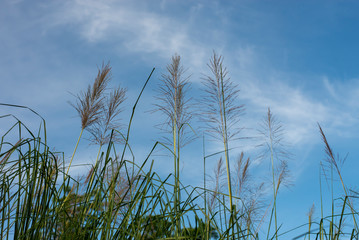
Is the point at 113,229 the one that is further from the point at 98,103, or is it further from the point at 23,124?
the point at 98,103

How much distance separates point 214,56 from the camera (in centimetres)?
308

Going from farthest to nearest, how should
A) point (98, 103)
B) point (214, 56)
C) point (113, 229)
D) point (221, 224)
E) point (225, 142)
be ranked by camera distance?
point (98, 103)
point (214, 56)
point (225, 142)
point (221, 224)
point (113, 229)

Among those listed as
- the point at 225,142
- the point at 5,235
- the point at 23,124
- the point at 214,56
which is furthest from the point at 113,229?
the point at 214,56

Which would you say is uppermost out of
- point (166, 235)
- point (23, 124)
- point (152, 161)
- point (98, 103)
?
point (98, 103)

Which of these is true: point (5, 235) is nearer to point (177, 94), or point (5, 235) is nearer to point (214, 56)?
point (177, 94)

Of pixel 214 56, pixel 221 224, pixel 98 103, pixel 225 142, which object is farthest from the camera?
pixel 98 103

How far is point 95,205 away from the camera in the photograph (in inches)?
63.3

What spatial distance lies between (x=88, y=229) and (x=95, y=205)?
4.2 inches

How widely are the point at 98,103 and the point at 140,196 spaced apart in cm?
219

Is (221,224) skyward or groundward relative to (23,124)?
groundward

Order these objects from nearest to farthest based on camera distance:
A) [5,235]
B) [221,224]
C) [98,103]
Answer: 1. [5,235]
2. [221,224]
3. [98,103]

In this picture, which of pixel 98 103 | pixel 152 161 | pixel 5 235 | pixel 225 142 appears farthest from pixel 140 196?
pixel 98 103

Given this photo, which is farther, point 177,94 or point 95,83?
point 95,83

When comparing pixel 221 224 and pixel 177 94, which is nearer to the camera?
pixel 221 224
